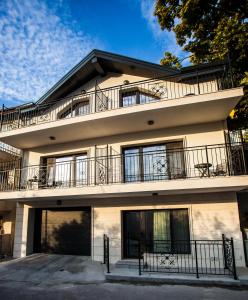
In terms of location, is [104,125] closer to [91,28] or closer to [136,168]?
[136,168]

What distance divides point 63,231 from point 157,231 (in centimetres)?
479

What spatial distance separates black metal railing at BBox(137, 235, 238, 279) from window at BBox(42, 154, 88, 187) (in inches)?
175

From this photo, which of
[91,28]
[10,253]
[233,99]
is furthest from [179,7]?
[10,253]

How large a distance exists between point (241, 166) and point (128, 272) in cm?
592

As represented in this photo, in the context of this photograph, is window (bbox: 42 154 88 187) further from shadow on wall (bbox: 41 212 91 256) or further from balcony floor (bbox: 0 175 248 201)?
shadow on wall (bbox: 41 212 91 256)

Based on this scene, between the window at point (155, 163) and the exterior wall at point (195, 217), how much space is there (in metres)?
1.02

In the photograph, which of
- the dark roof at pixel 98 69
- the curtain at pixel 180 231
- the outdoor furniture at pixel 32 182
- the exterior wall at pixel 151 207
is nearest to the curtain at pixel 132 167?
the exterior wall at pixel 151 207

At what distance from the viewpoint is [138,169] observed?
10.7 m

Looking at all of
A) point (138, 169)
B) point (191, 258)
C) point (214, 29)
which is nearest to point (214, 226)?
point (191, 258)

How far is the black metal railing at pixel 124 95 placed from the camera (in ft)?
34.4

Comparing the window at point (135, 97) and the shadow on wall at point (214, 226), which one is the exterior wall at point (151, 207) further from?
the window at point (135, 97)

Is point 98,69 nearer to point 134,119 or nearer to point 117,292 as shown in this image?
point 134,119

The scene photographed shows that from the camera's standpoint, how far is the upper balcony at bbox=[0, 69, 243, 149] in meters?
8.96

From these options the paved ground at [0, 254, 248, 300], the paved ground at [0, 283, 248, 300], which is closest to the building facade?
the paved ground at [0, 254, 248, 300]
